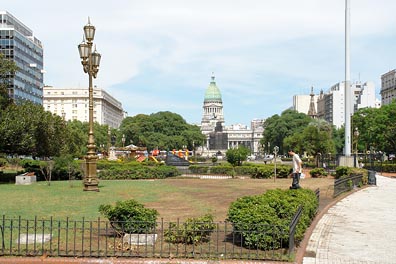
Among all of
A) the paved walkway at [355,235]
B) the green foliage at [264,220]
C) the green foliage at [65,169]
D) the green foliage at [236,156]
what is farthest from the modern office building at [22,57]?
the green foliage at [264,220]

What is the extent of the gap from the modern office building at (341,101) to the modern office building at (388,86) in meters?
14.6

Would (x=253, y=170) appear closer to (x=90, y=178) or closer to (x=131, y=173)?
(x=131, y=173)

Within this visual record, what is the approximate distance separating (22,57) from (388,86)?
86196mm

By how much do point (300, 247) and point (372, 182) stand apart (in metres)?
21.9

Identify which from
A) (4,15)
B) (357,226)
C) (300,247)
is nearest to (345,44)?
(357,226)

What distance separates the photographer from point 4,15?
90375mm

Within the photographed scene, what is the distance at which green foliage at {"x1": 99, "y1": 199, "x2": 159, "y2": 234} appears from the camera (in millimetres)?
9672

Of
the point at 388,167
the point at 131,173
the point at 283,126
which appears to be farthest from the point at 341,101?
the point at 131,173

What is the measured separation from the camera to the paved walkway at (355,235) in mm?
9398

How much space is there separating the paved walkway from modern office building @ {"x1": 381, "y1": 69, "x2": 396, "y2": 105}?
346 ft

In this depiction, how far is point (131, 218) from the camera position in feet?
32.4

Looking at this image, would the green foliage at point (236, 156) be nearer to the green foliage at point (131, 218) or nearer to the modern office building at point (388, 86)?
the green foliage at point (131, 218)

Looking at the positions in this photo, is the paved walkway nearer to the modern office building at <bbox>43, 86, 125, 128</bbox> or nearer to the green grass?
the green grass

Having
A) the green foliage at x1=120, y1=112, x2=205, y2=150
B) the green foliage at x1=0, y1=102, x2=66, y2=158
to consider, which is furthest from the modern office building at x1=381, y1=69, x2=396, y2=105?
the green foliage at x1=0, y1=102, x2=66, y2=158
